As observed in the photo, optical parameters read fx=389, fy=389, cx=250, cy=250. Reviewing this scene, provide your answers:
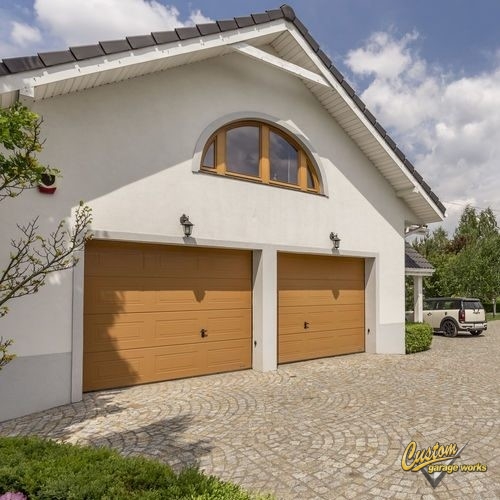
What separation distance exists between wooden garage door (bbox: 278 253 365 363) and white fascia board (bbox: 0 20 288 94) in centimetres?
482

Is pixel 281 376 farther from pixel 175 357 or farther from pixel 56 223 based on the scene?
pixel 56 223

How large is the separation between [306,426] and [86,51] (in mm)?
6627

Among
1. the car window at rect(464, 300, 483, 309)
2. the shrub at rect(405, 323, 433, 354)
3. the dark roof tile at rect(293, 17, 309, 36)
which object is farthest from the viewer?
the car window at rect(464, 300, 483, 309)

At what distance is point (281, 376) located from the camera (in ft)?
27.5

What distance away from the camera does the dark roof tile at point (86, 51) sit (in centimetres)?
609

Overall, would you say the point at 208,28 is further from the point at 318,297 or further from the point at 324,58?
the point at 318,297

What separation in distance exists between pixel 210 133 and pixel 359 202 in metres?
4.71

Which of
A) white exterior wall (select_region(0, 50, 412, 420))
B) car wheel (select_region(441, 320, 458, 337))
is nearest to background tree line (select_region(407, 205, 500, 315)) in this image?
car wheel (select_region(441, 320, 458, 337))

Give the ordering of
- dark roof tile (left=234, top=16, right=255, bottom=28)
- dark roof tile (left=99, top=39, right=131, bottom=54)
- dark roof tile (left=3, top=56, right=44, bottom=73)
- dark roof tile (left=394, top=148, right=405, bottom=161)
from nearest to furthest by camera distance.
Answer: dark roof tile (left=3, top=56, right=44, bottom=73), dark roof tile (left=99, top=39, right=131, bottom=54), dark roof tile (left=234, top=16, right=255, bottom=28), dark roof tile (left=394, top=148, right=405, bottom=161)

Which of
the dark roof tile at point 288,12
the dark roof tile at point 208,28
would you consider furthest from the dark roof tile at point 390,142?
the dark roof tile at point 208,28

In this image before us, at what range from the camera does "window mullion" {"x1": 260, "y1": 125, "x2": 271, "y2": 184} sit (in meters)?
9.04

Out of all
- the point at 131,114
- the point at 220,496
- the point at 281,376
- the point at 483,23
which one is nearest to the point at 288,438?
the point at 220,496

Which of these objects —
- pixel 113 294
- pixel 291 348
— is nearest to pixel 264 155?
pixel 113 294

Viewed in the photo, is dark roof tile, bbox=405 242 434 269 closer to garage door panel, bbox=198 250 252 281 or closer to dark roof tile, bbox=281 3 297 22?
garage door panel, bbox=198 250 252 281
